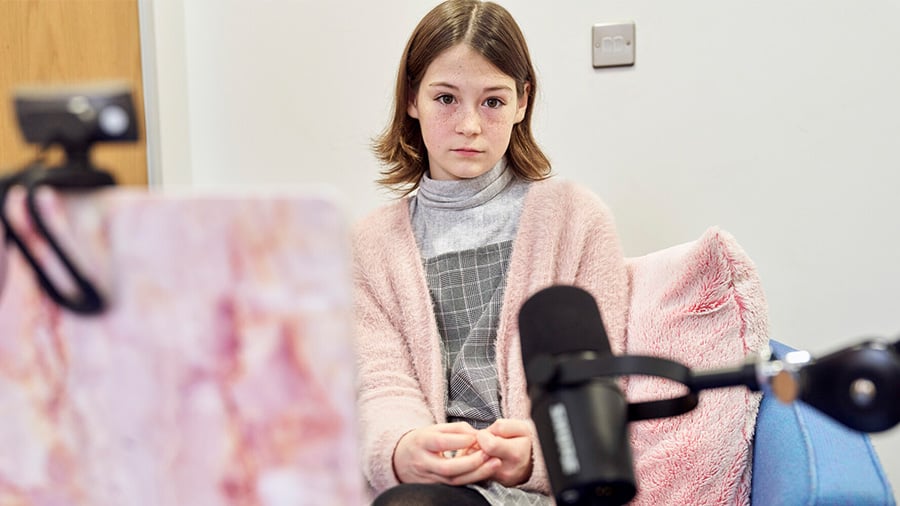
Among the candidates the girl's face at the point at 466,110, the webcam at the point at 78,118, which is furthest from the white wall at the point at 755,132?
the webcam at the point at 78,118

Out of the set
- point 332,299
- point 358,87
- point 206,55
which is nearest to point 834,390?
point 332,299

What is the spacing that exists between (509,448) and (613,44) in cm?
82

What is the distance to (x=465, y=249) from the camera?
4.11 feet

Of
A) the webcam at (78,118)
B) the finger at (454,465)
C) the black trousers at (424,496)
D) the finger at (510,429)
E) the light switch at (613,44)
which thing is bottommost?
the black trousers at (424,496)

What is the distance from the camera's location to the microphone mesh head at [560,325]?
0.58 metres

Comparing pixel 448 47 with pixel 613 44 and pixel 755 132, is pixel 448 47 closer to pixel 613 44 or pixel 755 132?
pixel 613 44

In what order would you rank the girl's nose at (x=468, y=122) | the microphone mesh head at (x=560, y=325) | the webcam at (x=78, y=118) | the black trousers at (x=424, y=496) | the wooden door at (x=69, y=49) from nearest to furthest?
the webcam at (x=78, y=118) → the microphone mesh head at (x=560, y=325) → the black trousers at (x=424, y=496) → the girl's nose at (x=468, y=122) → the wooden door at (x=69, y=49)

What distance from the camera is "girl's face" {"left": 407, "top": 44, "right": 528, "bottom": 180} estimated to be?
3.99 ft

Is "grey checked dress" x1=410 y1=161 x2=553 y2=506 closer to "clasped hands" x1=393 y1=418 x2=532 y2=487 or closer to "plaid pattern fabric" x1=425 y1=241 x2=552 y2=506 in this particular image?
"plaid pattern fabric" x1=425 y1=241 x2=552 y2=506

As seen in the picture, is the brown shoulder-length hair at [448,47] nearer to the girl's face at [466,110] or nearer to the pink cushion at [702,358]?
the girl's face at [466,110]

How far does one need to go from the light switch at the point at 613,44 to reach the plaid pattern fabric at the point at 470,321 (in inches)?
18.8

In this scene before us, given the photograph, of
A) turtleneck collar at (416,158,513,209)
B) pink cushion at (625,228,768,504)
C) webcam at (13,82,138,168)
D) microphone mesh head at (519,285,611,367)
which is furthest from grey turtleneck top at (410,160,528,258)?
webcam at (13,82,138,168)

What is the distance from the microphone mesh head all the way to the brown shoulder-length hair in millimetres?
648

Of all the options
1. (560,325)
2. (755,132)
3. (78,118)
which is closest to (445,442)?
(560,325)
